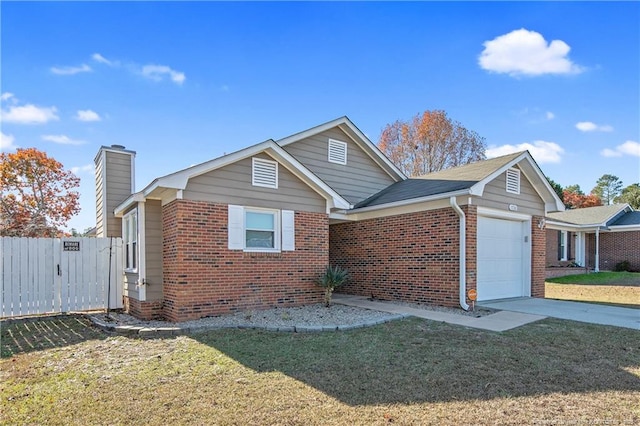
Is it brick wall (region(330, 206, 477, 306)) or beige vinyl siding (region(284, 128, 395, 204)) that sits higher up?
beige vinyl siding (region(284, 128, 395, 204))

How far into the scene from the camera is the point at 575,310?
976 centimetres

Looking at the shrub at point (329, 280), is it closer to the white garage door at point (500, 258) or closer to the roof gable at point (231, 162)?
the roof gable at point (231, 162)

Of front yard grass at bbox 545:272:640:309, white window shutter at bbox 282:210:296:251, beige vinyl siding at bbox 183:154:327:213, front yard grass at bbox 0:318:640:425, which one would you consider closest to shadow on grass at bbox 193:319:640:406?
front yard grass at bbox 0:318:640:425

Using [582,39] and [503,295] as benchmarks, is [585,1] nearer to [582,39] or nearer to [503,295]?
[582,39]

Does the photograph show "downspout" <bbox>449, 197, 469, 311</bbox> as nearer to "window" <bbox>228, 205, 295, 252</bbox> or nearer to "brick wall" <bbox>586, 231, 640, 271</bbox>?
"window" <bbox>228, 205, 295, 252</bbox>

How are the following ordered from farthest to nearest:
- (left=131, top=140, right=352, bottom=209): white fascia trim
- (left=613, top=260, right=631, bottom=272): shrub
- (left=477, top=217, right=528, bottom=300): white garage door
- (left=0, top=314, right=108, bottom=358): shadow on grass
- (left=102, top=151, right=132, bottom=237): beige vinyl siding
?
(left=613, top=260, right=631, bottom=272): shrub, (left=102, top=151, right=132, bottom=237): beige vinyl siding, (left=477, top=217, right=528, bottom=300): white garage door, (left=131, top=140, right=352, bottom=209): white fascia trim, (left=0, top=314, right=108, bottom=358): shadow on grass

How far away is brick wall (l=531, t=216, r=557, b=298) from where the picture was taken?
1222 cm

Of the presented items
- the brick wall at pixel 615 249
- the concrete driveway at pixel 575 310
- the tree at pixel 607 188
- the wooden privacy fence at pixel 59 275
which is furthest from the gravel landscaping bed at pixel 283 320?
A: the tree at pixel 607 188

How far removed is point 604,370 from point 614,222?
23066mm

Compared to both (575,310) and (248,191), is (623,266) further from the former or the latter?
(248,191)

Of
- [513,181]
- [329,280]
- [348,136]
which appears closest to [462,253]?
[329,280]

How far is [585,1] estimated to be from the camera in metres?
9.64

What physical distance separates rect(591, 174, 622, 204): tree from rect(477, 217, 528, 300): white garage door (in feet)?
214

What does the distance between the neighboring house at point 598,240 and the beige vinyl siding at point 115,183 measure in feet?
67.5
